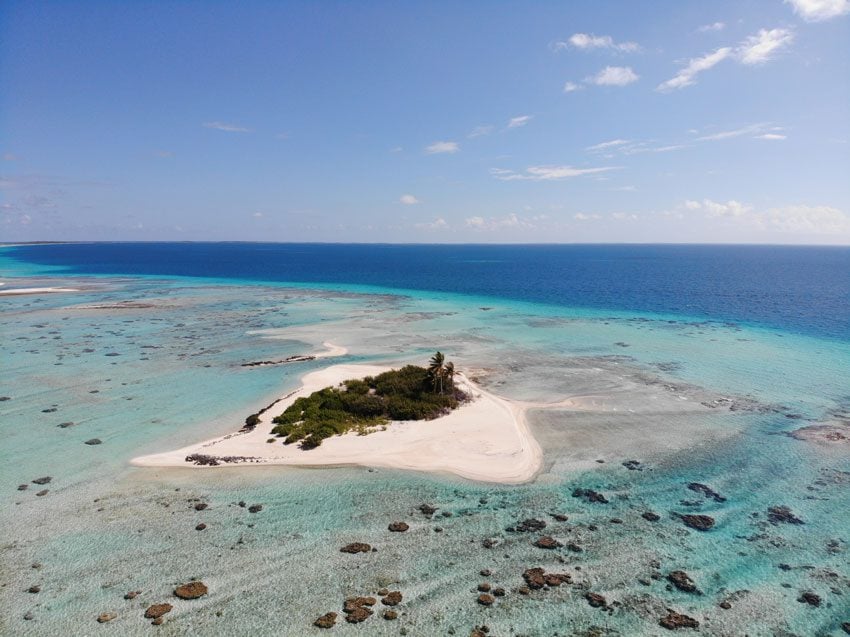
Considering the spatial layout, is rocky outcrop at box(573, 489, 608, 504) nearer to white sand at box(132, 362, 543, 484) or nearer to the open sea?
the open sea

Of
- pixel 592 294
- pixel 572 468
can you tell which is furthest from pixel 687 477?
pixel 592 294

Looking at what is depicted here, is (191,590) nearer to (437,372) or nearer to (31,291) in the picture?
(437,372)

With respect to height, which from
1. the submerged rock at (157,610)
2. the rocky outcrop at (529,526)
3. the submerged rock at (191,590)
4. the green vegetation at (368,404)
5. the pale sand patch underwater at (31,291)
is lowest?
the rocky outcrop at (529,526)

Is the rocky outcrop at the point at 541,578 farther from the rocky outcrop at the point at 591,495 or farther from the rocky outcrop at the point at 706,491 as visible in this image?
the rocky outcrop at the point at 706,491

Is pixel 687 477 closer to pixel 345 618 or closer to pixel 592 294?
pixel 345 618

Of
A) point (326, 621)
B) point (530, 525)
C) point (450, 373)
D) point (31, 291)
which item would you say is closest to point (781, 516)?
point (530, 525)

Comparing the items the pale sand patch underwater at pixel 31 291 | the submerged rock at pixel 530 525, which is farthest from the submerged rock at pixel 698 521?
the pale sand patch underwater at pixel 31 291

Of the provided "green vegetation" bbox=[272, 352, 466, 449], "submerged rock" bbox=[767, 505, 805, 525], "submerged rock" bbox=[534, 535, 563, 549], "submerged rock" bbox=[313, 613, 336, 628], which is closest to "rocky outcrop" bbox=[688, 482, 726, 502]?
"submerged rock" bbox=[767, 505, 805, 525]
